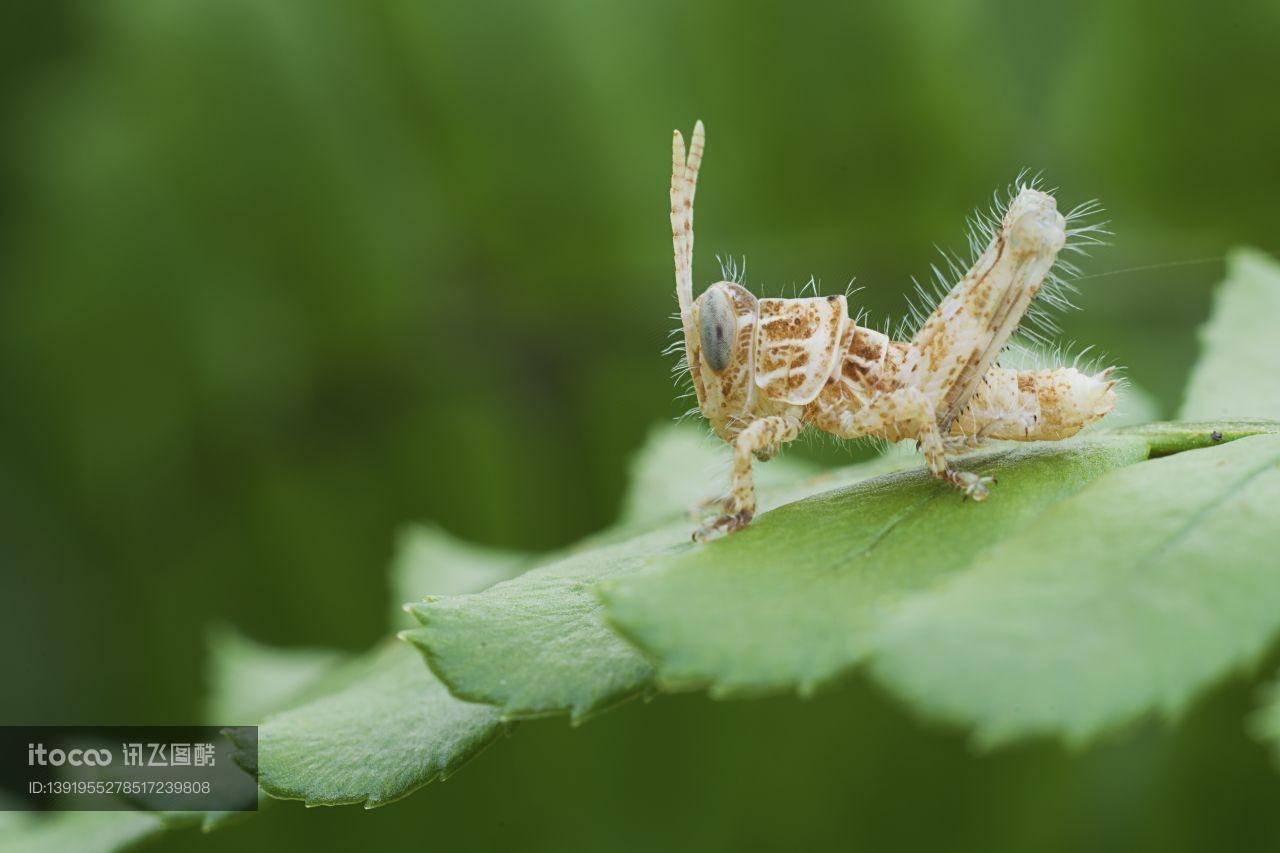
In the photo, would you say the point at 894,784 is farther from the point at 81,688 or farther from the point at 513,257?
the point at 81,688

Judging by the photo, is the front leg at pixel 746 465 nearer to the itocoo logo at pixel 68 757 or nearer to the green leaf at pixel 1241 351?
the green leaf at pixel 1241 351

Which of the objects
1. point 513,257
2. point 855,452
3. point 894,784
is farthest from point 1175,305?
point 513,257

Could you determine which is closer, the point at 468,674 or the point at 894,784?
the point at 468,674

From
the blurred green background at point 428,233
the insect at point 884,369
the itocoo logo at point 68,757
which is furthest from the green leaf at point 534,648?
the blurred green background at point 428,233

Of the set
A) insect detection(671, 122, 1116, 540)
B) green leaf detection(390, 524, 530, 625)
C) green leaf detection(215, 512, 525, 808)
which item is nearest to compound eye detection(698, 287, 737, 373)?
insect detection(671, 122, 1116, 540)

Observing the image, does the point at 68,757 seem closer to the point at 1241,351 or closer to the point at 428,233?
the point at 1241,351

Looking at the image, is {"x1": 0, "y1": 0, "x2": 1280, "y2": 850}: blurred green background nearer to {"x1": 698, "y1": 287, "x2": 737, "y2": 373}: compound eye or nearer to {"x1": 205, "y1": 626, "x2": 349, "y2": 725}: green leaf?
{"x1": 205, "y1": 626, "x2": 349, "y2": 725}: green leaf
